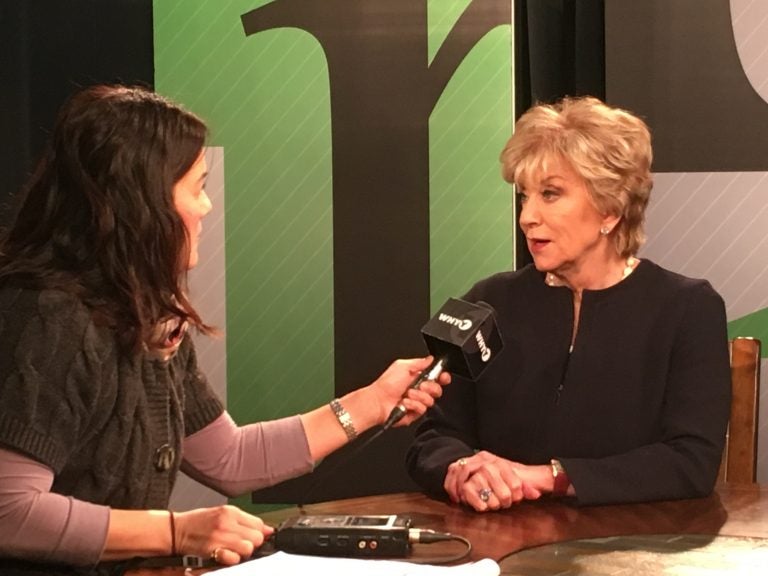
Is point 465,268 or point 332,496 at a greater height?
point 465,268

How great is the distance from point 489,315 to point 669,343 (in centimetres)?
52

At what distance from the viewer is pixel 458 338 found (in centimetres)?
218

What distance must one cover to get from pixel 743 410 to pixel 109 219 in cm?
144

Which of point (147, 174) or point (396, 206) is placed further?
point (396, 206)

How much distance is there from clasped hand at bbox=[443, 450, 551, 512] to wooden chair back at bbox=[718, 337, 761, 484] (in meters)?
0.57

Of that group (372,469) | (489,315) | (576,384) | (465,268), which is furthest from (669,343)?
(372,469)

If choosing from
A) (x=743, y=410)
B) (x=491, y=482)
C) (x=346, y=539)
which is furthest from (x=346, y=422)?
(x=743, y=410)

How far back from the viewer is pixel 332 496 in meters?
3.58

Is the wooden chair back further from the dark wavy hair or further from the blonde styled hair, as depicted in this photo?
the dark wavy hair

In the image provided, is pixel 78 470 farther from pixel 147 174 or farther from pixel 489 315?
pixel 489 315

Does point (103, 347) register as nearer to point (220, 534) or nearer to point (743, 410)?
point (220, 534)

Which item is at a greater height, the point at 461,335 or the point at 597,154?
the point at 597,154

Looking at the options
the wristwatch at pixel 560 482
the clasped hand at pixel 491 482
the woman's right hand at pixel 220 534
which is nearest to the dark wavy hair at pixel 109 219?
the woman's right hand at pixel 220 534

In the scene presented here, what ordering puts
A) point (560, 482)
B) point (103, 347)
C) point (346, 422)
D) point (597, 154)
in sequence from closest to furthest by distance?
point (103, 347) → point (560, 482) → point (346, 422) → point (597, 154)
